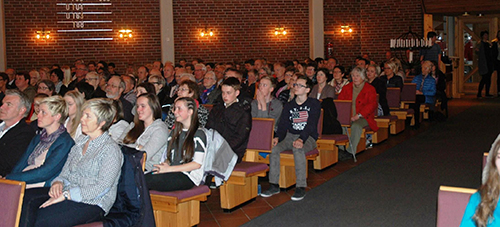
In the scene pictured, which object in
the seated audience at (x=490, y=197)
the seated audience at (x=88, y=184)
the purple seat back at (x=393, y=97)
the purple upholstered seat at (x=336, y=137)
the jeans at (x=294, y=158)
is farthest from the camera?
the purple seat back at (x=393, y=97)

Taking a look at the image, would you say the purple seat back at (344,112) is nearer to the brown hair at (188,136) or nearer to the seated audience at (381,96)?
the seated audience at (381,96)

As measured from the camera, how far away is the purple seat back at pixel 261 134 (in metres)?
5.75

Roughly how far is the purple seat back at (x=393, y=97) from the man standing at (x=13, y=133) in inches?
249

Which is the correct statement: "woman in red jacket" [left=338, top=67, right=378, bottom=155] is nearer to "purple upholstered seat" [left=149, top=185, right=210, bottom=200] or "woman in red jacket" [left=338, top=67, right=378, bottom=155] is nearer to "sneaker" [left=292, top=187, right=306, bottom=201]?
"sneaker" [left=292, top=187, right=306, bottom=201]

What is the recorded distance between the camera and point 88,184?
11.7 ft

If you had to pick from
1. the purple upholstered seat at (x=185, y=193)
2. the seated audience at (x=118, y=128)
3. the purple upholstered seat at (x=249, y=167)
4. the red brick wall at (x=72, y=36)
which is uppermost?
the red brick wall at (x=72, y=36)

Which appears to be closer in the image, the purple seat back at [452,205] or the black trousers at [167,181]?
the purple seat back at [452,205]

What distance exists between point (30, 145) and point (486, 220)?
131 inches

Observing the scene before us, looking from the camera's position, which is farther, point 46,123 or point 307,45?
point 307,45

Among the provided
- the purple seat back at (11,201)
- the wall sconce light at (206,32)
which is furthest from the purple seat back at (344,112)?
the wall sconce light at (206,32)

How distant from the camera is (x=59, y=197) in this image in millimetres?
3541

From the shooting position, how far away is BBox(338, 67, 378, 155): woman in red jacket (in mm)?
7633

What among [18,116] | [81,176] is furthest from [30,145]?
[81,176]

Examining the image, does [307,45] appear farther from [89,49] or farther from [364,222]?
[364,222]
